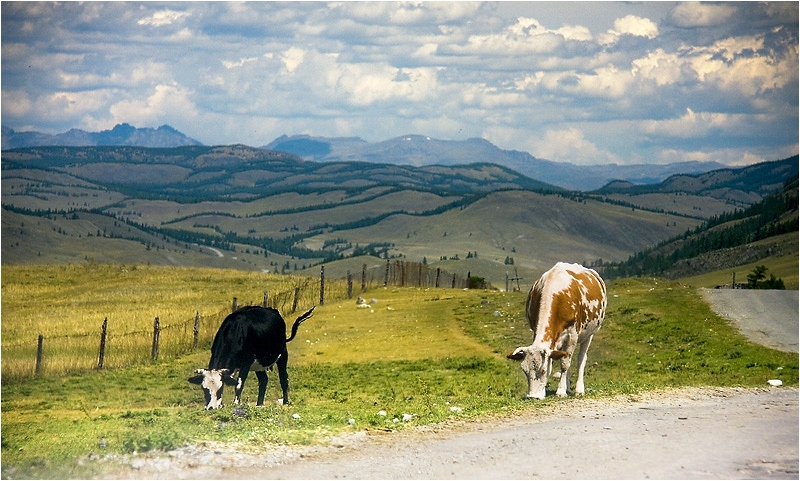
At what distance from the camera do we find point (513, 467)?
15656 millimetres

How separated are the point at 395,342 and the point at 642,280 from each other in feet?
75.1

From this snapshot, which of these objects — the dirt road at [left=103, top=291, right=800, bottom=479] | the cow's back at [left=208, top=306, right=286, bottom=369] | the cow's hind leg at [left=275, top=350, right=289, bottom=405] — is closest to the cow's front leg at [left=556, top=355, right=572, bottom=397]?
the dirt road at [left=103, top=291, right=800, bottom=479]

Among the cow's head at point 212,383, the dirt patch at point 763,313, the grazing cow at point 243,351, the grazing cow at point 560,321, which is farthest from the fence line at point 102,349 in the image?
the dirt patch at point 763,313

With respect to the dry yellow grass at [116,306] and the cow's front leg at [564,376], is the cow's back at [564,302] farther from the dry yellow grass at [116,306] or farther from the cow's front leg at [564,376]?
the dry yellow grass at [116,306]

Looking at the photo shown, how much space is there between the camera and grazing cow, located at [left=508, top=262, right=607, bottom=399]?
71.1 feet

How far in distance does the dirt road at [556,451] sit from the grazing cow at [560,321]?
1402 mm

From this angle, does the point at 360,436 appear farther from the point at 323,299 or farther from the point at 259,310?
the point at 323,299

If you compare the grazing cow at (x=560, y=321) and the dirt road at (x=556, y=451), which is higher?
the grazing cow at (x=560, y=321)

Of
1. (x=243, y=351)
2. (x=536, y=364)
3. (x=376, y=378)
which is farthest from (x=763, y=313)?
(x=243, y=351)

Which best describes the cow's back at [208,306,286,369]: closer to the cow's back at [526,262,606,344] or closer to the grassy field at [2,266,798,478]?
the grassy field at [2,266,798,478]

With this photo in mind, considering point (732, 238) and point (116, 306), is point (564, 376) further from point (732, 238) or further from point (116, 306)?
point (732, 238)

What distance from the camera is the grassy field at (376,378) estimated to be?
18016 millimetres

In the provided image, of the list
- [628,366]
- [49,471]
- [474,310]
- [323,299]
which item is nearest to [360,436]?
[49,471]

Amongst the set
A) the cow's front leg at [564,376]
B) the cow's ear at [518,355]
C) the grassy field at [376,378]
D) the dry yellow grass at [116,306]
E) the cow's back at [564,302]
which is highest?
the cow's back at [564,302]
